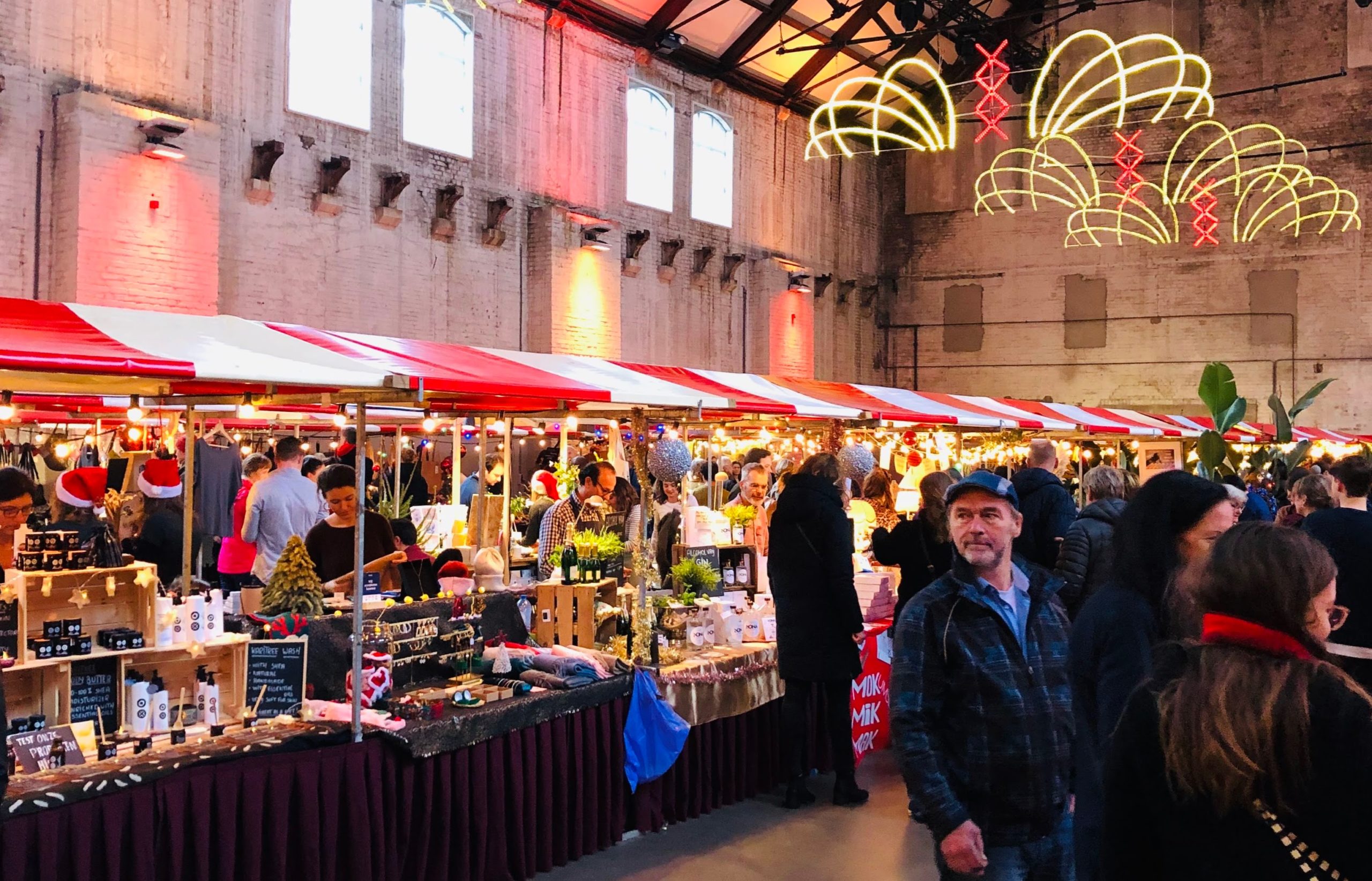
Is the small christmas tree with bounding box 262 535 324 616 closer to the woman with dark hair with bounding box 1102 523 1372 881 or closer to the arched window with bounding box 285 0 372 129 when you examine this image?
the woman with dark hair with bounding box 1102 523 1372 881

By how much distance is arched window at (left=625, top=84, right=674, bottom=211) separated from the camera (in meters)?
15.6

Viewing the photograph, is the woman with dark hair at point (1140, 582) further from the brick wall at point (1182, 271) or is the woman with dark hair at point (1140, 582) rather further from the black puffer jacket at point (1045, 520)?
the brick wall at point (1182, 271)

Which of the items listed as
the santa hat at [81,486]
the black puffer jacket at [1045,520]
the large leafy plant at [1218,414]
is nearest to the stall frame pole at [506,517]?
the santa hat at [81,486]

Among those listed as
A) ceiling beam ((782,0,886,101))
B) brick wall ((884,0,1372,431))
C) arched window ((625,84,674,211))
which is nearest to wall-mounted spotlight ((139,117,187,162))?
arched window ((625,84,674,211))

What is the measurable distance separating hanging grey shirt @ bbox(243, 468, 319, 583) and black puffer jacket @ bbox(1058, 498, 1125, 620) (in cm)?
427

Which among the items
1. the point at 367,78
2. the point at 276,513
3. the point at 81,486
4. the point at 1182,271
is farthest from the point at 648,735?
the point at 1182,271

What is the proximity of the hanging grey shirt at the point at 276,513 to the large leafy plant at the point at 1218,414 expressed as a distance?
520cm

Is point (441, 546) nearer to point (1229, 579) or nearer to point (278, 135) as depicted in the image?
point (278, 135)

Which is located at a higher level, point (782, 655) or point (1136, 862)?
point (1136, 862)

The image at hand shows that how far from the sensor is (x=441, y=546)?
890 cm

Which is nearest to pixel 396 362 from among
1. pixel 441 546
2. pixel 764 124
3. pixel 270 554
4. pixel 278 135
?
pixel 270 554

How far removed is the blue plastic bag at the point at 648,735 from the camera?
4.86 metres

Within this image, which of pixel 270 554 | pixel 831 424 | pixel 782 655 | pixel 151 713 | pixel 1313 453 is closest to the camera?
pixel 151 713

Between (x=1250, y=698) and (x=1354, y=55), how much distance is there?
20335mm
